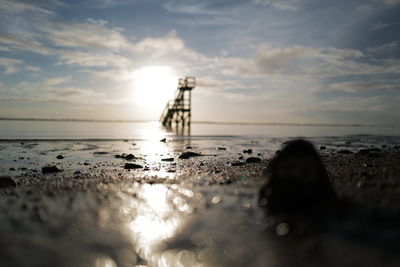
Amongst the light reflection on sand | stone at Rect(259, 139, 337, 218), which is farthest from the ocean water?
stone at Rect(259, 139, 337, 218)

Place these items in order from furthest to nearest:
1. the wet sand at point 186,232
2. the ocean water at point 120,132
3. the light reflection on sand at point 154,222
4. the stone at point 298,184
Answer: the ocean water at point 120,132
the stone at point 298,184
the light reflection on sand at point 154,222
the wet sand at point 186,232

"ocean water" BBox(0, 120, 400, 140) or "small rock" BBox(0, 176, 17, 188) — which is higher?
"ocean water" BBox(0, 120, 400, 140)

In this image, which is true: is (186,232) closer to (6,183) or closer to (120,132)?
(6,183)

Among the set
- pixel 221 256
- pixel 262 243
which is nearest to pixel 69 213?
pixel 221 256

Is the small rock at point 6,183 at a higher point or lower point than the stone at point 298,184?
lower

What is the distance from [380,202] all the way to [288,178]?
1247 mm

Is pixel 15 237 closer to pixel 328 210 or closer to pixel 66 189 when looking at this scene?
pixel 66 189

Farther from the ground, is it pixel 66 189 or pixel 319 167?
pixel 319 167

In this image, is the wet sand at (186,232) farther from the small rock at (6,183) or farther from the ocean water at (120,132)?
the ocean water at (120,132)

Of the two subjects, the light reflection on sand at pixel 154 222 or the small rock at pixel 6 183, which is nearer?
the light reflection on sand at pixel 154 222

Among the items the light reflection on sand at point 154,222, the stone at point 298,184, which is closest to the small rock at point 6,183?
the light reflection on sand at point 154,222

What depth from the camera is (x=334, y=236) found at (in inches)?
115

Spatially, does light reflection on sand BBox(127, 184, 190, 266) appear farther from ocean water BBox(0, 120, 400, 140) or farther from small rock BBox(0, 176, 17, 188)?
ocean water BBox(0, 120, 400, 140)

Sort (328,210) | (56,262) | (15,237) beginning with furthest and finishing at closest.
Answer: (328,210) → (15,237) → (56,262)
